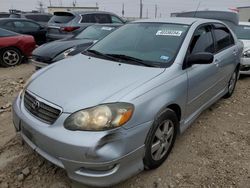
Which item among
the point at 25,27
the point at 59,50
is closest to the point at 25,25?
the point at 25,27

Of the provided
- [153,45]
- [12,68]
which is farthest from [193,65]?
[12,68]

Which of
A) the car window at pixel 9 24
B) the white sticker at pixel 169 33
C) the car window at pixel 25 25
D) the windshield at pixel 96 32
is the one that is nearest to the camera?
the white sticker at pixel 169 33

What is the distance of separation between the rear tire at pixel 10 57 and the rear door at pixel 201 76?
6.07 metres

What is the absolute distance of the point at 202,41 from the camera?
3676 mm

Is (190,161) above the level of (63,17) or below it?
below

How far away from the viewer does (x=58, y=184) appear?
105 inches

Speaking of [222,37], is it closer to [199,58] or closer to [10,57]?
[199,58]

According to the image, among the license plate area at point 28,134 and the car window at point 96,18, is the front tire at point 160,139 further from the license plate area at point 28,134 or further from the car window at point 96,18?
the car window at point 96,18

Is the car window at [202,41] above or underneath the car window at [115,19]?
above

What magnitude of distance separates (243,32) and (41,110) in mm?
7092

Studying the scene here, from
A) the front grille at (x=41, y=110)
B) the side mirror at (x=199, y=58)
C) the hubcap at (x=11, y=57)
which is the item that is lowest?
the hubcap at (x=11, y=57)

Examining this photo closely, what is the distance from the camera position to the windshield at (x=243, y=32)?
7634 mm

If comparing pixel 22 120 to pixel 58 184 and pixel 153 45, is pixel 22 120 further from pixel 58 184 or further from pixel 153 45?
pixel 153 45

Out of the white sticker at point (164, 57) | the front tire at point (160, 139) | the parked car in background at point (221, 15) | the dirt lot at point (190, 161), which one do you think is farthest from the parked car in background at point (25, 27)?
the front tire at point (160, 139)
